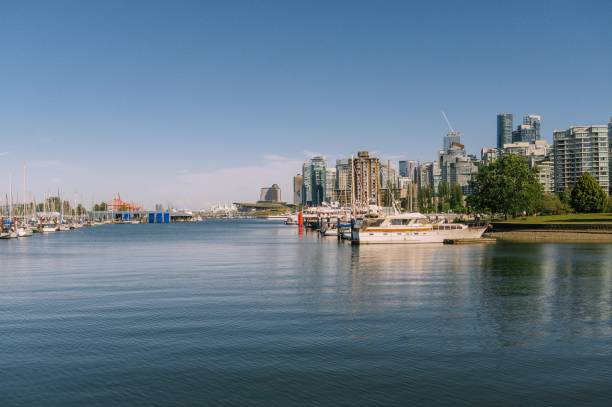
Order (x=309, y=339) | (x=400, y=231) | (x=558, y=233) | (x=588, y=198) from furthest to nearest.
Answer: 1. (x=588, y=198)
2. (x=558, y=233)
3. (x=400, y=231)
4. (x=309, y=339)

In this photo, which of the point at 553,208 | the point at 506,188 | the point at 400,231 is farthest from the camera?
the point at 553,208

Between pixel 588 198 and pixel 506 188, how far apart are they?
93.2 feet

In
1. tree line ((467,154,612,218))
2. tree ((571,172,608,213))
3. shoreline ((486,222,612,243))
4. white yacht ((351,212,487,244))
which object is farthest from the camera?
tree ((571,172,608,213))

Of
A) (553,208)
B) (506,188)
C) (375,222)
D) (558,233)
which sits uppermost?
(506,188)

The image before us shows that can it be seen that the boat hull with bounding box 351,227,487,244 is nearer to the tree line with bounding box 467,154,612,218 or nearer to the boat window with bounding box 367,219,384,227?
the boat window with bounding box 367,219,384,227

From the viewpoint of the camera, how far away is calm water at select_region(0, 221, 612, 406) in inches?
856

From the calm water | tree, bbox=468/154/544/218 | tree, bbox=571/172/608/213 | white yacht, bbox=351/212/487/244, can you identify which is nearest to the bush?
tree, bbox=571/172/608/213

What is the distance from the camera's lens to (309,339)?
29094 mm

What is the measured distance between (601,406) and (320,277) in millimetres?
35782

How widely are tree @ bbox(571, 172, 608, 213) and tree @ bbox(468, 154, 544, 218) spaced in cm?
1254

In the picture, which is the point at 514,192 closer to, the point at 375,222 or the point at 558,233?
the point at 558,233

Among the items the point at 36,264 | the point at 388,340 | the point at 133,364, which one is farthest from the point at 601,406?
the point at 36,264

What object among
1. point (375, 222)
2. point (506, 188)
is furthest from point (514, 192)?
point (375, 222)

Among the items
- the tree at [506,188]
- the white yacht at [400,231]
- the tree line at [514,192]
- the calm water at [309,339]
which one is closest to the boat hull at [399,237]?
the white yacht at [400,231]
